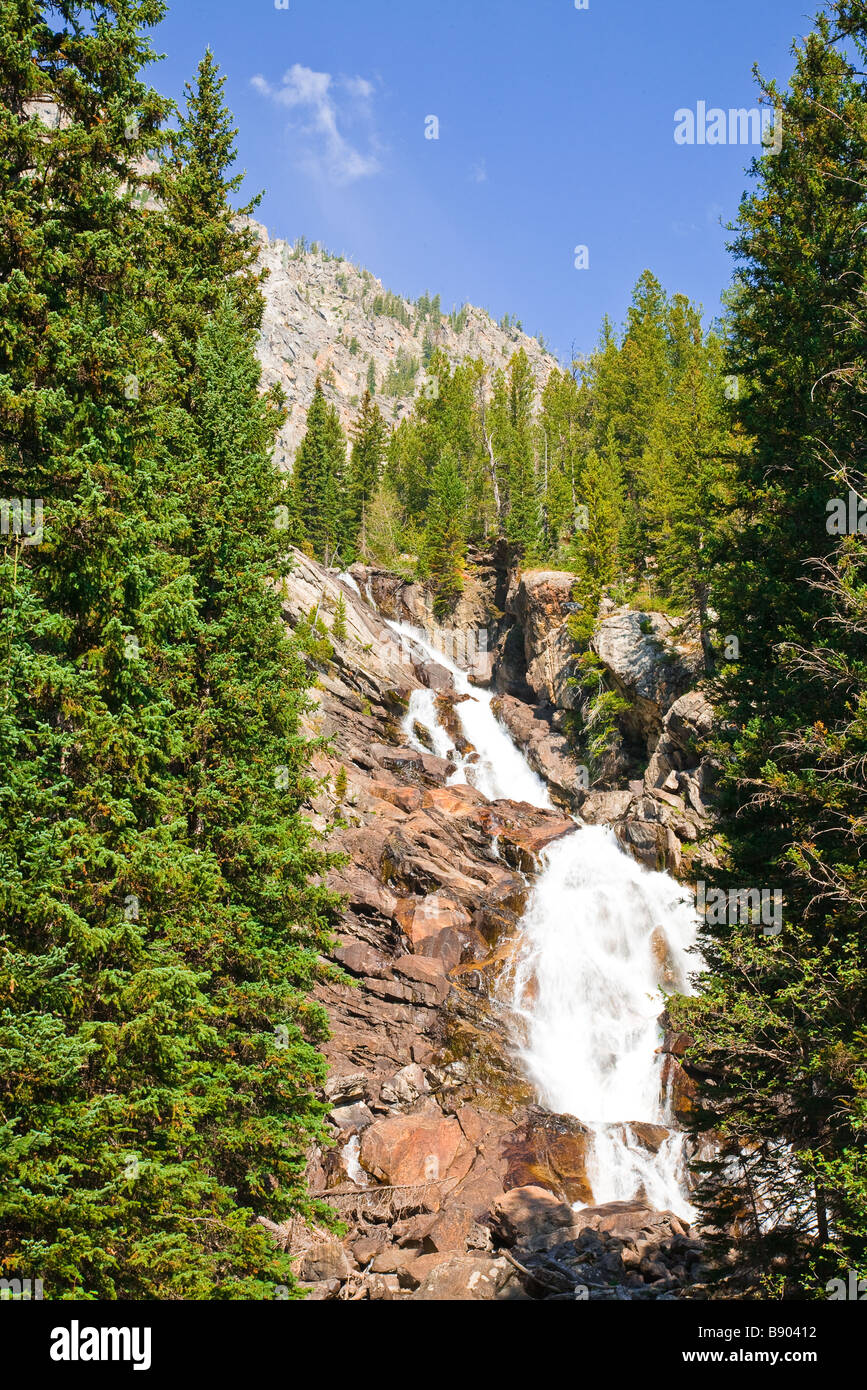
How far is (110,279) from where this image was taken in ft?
31.3

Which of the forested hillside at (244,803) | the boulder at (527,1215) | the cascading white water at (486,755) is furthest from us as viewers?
the cascading white water at (486,755)

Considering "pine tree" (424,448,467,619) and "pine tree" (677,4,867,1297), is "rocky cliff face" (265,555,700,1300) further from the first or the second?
"pine tree" (424,448,467,619)

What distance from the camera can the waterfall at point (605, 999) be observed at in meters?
19.1

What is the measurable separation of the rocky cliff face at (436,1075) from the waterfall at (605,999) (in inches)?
24.9

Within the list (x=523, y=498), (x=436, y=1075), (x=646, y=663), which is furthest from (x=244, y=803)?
(x=523, y=498)

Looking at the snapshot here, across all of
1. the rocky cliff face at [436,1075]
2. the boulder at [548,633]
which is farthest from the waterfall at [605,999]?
the boulder at [548,633]

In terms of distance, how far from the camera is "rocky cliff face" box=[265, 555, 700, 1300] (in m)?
14.4

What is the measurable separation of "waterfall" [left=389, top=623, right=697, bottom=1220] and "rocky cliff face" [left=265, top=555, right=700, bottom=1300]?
2.07 feet

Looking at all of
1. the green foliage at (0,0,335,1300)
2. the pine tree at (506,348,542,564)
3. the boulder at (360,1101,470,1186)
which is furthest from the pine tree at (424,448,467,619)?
the green foliage at (0,0,335,1300)

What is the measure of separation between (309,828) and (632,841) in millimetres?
19705

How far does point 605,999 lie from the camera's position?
25062 mm

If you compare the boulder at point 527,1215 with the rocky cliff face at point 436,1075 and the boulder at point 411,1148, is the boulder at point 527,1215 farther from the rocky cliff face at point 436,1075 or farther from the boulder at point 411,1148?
the boulder at point 411,1148
